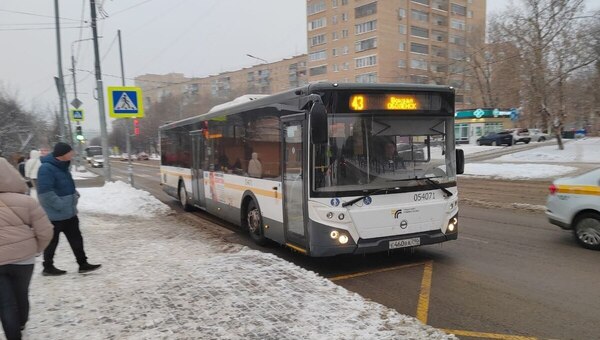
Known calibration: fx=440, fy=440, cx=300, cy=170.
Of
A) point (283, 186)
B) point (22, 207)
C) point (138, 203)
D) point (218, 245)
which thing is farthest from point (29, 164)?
point (22, 207)

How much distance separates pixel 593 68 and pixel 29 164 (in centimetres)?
3967

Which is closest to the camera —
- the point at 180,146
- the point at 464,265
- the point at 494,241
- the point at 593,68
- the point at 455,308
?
the point at 455,308

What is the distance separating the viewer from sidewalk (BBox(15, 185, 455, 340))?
433 centimetres

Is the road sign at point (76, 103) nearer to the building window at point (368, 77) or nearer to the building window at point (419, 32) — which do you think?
the building window at point (368, 77)

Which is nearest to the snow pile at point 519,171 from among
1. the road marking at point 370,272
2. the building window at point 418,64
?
the road marking at point 370,272

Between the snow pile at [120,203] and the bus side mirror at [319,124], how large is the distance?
8.42 m

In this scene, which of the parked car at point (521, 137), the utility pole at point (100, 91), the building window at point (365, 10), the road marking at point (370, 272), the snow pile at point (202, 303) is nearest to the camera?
the snow pile at point (202, 303)

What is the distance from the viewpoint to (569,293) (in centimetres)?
555

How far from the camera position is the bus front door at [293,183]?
22.0 feet

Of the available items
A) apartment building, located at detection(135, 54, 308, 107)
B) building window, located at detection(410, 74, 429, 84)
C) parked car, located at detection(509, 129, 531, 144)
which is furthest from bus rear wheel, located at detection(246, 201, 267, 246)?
apartment building, located at detection(135, 54, 308, 107)

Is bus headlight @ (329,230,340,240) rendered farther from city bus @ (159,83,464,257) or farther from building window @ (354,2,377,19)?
building window @ (354,2,377,19)

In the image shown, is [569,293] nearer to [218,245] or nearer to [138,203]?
[218,245]

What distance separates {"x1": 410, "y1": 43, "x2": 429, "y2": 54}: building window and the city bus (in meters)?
76.3

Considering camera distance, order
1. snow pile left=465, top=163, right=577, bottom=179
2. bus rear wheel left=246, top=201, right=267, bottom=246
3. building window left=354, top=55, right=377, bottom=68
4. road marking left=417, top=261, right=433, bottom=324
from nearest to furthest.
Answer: road marking left=417, top=261, right=433, bottom=324
bus rear wheel left=246, top=201, right=267, bottom=246
snow pile left=465, top=163, right=577, bottom=179
building window left=354, top=55, right=377, bottom=68
